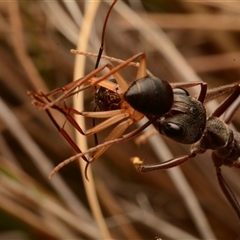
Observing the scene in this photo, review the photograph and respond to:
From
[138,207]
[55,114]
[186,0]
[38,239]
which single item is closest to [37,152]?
[55,114]

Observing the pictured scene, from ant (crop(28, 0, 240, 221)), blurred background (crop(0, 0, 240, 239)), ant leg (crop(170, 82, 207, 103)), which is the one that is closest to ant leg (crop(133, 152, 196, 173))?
ant (crop(28, 0, 240, 221))

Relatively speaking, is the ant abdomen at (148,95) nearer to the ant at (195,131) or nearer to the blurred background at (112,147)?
the ant at (195,131)

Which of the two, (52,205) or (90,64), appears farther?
(90,64)

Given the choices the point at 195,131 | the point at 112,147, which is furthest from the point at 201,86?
the point at 112,147

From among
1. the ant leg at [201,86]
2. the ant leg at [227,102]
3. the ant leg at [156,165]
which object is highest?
the ant leg at [201,86]

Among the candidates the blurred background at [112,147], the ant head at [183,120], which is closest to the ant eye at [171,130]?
the ant head at [183,120]

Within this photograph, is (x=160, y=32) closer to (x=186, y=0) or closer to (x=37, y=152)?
(x=186, y=0)

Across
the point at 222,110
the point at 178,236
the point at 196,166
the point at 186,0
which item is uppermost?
the point at 186,0

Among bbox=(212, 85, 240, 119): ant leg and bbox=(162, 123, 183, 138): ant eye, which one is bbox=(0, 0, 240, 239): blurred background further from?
bbox=(162, 123, 183, 138): ant eye
